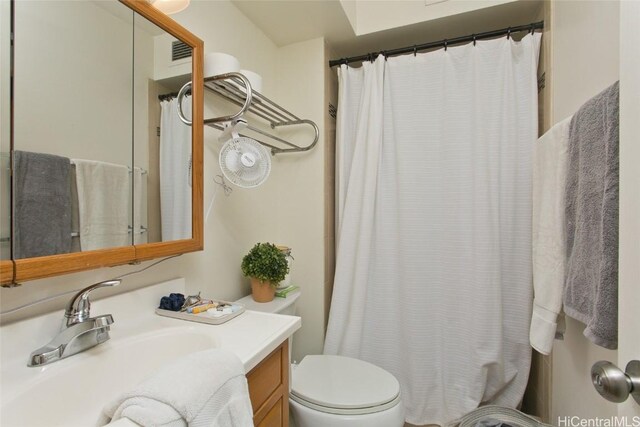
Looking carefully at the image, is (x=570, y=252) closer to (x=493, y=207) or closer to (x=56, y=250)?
(x=493, y=207)

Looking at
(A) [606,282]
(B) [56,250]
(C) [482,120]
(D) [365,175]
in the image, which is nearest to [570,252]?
(A) [606,282]

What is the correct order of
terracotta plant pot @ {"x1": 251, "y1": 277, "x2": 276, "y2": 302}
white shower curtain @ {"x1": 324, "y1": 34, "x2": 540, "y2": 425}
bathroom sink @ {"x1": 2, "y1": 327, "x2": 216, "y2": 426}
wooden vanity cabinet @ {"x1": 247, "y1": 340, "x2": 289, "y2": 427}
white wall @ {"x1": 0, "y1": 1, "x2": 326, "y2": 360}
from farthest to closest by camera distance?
white shower curtain @ {"x1": 324, "y1": 34, "x2": 540, "y2": 425}
terracotta plant pot @ {"x1": 251, "y1": 277, "x2": 276, "y2": 302}
white wall @ {"x1": 0, "y1": 1, "x2": 326, "y2": 360}
wooden vanity cabinet @ {"x1": 247, "y1": 340, "x2": 289, "y2": 427}
bathroom sink @ {"x1": 2, "y1": 327, "x2": 216, "y2": 426}

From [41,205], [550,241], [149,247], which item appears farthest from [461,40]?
[41,205]

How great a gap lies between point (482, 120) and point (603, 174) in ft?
2.86

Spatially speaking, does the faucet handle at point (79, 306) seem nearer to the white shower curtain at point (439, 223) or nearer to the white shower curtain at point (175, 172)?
the white shower curtain at point (175, 172)

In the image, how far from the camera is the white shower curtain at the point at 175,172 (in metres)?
1.00

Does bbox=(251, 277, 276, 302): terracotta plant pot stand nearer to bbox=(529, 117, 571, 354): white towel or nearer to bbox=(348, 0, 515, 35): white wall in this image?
bbox=(529, 117, 571, 354): white towel

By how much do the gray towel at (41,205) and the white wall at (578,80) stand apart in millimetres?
1480

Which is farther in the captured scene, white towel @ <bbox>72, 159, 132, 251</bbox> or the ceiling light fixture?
the ceiling light fixture

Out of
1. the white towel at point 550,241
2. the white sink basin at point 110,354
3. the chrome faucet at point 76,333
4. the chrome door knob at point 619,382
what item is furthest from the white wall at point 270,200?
the chrome door knob at point 619,382

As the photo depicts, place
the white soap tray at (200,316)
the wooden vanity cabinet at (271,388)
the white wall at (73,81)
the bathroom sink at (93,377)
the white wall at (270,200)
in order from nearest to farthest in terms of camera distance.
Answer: the bathroom sink at (93,377) → the white wall at (73,81) → the wooden vanity cabinet at (271,388) → the white soap tray at (200,316) → the white wall at (270,200)

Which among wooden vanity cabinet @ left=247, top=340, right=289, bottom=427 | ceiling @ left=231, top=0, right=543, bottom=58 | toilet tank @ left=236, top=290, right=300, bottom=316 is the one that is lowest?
wooden vanity cabinet @ left=247, top=340, right=289, bottom=427

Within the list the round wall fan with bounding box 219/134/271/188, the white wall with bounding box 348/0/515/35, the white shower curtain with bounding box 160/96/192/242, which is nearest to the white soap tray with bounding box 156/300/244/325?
the white shower curtain with bounding box 160/96/192/242

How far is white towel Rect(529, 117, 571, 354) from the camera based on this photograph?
991mm
